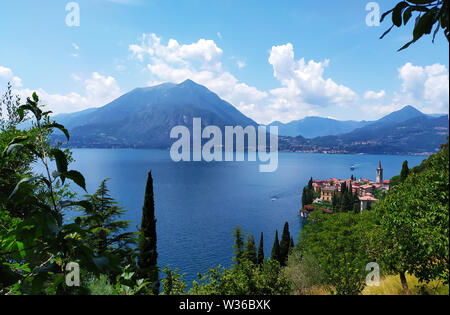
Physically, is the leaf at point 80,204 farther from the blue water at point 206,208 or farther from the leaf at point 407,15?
the blue water at point 206,208

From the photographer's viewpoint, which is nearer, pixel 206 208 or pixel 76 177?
pixel 76 177

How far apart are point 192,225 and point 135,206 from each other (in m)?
16.7

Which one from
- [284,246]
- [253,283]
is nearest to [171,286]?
[253,283]

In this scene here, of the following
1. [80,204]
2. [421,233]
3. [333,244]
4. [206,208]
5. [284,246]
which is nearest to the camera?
[80,204]

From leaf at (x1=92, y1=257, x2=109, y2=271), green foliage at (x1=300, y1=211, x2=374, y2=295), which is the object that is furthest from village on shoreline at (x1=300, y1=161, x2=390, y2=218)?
leaf at (x1=92, y1=257, x2=109, y2=271)

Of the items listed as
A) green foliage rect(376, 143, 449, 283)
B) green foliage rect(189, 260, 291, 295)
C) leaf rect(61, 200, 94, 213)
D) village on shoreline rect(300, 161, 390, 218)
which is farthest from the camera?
village on shoreline rect(300, 161, 390, 218)

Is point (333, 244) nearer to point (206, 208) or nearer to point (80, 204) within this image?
point (80, 204)

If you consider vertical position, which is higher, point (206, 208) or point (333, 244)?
point (333, 244)

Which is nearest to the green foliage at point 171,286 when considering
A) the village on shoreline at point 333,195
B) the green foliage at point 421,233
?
the green foliage at point 421,233

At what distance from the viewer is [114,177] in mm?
95500

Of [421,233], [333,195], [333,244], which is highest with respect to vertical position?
[421,233]

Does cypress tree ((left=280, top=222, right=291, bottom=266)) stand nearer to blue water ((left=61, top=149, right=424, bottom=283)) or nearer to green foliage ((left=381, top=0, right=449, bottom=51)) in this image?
blue water ((left=61, top=149, right=424, bottom=283))
